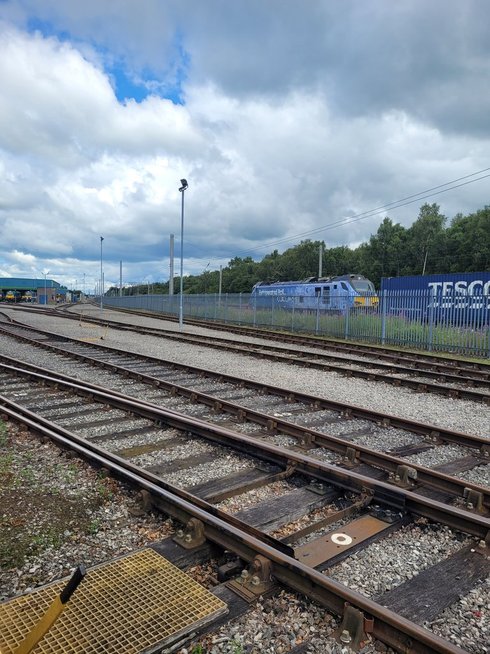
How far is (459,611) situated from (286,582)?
1069mm

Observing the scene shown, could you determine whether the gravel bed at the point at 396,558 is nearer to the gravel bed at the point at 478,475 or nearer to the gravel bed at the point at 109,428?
the gravel bed at the point at 478,475

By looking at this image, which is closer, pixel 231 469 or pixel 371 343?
pixel 231 469

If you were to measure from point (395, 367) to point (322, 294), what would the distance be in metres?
22.9

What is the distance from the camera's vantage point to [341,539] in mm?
3764

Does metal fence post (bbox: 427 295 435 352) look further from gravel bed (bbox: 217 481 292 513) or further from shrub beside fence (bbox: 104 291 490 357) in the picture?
gravel bed (bbox: 217 481 292 513)

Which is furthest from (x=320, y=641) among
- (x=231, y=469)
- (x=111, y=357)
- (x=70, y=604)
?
(x=111, y=357)

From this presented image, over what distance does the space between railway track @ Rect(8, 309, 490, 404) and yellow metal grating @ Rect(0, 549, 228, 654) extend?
7.97 metres

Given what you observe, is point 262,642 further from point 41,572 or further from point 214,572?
point 41,572

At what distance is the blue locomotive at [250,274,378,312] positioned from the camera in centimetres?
2255

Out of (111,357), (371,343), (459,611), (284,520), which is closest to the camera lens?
(459,611)

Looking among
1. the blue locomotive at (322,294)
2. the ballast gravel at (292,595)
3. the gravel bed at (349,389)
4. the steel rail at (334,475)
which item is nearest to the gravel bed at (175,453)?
the steel rail at (334,475)

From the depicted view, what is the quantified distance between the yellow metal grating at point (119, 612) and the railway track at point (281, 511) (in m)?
0.33

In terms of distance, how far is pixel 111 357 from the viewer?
47.0ft

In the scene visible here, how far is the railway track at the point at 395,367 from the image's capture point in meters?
10.5
